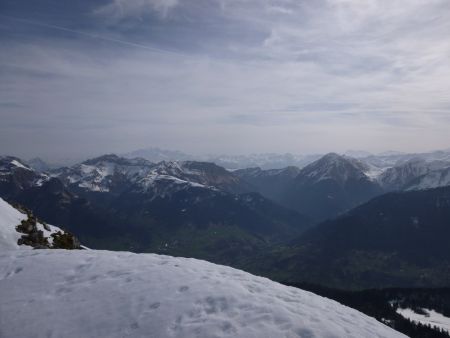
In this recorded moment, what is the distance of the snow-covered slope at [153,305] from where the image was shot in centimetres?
1566

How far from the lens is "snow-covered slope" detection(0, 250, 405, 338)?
51.4 ft

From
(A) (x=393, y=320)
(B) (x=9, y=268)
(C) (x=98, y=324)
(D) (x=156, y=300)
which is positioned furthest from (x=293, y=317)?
(A) (x=393, y=320)

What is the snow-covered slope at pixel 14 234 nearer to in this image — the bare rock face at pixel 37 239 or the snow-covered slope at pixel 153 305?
the bare rock face at pixel 37 239

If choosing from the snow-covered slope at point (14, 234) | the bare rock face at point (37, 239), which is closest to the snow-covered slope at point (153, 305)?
the snow-covered slope at point (14, 234)

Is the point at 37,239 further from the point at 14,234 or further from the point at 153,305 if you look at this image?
the point at 153,305

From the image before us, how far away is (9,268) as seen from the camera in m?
22.2

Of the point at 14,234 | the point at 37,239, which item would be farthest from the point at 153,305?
the point at 37,239

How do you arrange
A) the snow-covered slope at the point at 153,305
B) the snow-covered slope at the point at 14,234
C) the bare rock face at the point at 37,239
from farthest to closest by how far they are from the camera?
1. the bare rock face at the point at 37,239
2. the snow-covered slope at the point at 14,234
3. the snow-covered slope at the point at 153,305

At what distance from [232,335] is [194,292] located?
4.08 m

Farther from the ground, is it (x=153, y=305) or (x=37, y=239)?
(x=153, y=305)

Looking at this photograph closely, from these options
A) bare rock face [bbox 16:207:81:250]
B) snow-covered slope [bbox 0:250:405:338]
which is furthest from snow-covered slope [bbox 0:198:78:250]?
snow-covered slope [bbox 0:250:405:338]

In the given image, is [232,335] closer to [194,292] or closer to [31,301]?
[194,292]

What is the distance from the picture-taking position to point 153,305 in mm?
17422

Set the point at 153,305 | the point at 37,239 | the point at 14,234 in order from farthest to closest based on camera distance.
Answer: the point at 37,239, the point at 14,234, the point at 153,305
